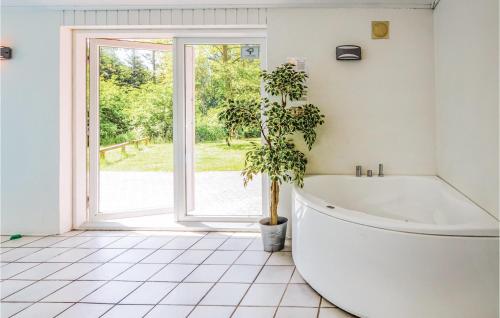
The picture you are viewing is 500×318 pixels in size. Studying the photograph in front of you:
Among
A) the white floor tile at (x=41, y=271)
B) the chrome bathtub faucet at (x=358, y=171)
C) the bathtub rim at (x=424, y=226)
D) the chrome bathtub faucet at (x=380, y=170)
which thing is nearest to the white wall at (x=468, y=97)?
the bathtub rim at (x=424, y=226)

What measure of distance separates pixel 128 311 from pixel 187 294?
1.15 ft

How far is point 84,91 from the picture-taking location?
353 centimetres

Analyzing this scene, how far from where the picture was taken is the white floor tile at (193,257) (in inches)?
104

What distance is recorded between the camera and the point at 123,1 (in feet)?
10.4

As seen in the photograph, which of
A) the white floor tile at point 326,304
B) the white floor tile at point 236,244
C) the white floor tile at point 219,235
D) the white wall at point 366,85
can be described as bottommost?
the white floor tile at point 326,304

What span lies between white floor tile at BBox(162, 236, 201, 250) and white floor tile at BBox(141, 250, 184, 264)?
0.10 m

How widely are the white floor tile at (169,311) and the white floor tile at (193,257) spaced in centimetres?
67

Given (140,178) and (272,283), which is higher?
(140,178)

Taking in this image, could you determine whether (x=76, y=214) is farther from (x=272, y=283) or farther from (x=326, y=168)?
(x=326, y=168)

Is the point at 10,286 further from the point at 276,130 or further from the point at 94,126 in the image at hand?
the point at 276,130

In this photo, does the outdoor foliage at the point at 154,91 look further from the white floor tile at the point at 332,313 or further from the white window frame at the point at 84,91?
the white floor tile at the point at 332,313

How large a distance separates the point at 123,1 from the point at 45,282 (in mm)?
2456

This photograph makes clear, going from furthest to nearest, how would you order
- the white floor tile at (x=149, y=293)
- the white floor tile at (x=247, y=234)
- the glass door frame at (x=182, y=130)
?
1. the glass door frame at (x=182, y=130)
2. the white floor tile at (x=247, y=234)
3. the white floor tile at (x=149, y=293)

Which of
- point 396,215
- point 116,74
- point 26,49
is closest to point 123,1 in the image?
point 116,74
